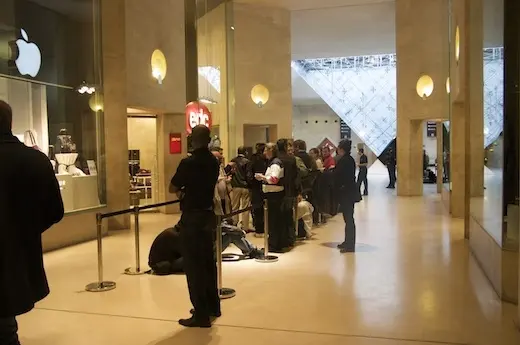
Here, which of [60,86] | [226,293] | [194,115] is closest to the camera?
[226,293]

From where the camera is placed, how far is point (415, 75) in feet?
50.1

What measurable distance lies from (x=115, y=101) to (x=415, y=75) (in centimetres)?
936

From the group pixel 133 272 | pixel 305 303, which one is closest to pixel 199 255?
pixel 305 303

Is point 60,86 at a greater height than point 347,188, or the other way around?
point 60,86

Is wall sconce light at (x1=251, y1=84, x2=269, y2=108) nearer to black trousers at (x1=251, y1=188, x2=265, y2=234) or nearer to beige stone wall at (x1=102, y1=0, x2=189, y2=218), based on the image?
beige stone wall at (x1=102, y1=0, x2=189, y2=218)

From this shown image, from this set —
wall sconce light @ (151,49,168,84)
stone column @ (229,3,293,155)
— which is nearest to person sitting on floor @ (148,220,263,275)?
wall sconce light @ (151,49,168,84)

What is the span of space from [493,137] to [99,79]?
667 cm

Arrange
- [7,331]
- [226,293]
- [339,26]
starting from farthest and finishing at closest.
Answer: [339,26] < [226,293] < [7,331]

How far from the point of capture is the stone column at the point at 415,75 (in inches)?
589

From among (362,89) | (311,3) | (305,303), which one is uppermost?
(311,3)

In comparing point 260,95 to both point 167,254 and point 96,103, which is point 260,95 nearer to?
point 96,103

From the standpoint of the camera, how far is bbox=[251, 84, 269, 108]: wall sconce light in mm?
15820

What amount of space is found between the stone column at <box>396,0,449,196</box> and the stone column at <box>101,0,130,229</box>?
886 centimetres

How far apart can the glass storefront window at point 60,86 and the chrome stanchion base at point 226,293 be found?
4.19m
